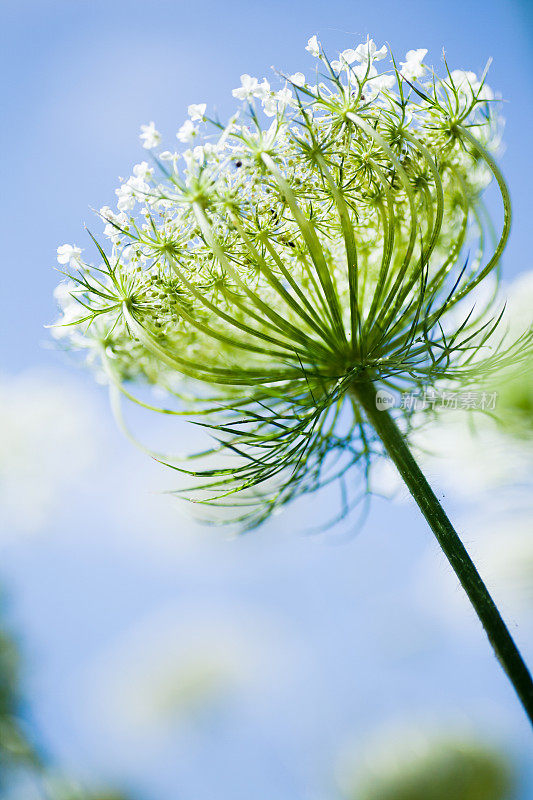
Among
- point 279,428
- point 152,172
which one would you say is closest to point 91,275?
point 152,172

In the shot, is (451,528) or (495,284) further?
(495,284)

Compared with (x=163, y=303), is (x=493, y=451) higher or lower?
lower

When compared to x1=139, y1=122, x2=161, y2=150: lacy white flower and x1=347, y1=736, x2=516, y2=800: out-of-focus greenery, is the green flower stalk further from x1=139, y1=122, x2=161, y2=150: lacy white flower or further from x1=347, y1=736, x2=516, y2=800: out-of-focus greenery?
x1=347, y1=736, x2=516, y2=800: out-of-focus greenery

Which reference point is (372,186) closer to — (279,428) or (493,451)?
(279,428)

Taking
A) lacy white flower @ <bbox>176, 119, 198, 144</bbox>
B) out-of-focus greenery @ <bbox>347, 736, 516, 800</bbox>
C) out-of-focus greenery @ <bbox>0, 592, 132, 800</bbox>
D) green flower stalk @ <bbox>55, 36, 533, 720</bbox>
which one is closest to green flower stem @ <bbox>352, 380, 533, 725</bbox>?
green flower stalk @ <bbox>55, 36, 533, 720</bbox>

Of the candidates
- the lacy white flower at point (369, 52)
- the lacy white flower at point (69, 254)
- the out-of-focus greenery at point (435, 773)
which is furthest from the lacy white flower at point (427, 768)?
the lacy white flower at point (369, 52)

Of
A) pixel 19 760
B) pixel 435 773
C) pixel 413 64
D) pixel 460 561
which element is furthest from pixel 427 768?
pixel 413 64

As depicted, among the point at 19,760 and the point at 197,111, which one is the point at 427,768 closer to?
the point at 19,760

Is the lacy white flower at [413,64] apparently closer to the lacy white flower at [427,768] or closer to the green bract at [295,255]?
the green bract at [295,255]
